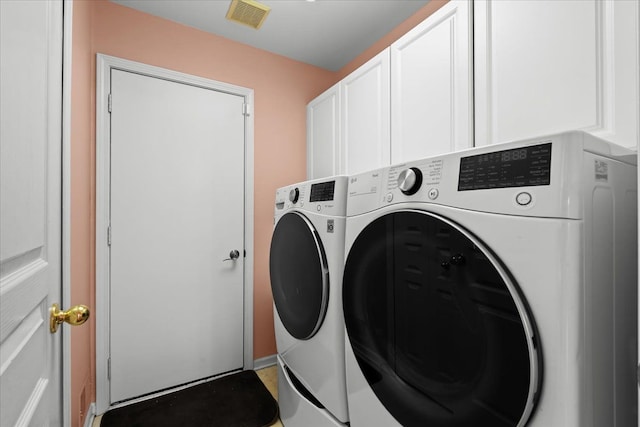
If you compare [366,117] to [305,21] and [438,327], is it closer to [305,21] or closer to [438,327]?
[305,21]

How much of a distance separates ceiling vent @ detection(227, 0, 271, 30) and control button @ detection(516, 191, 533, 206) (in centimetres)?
194

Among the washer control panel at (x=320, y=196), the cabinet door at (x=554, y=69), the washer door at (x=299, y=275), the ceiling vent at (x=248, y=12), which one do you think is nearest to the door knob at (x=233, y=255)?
the washer door at (x=299, y=275)

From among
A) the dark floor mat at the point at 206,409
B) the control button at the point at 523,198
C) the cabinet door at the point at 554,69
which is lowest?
the dark floor mat at the point at 206,409

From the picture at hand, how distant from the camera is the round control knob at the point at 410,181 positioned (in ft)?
2.66

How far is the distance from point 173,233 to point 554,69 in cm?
217

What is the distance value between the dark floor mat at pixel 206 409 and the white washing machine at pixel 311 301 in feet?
0.83

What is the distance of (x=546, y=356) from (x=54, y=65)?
1260 millimetres

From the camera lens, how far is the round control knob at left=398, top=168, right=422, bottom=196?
0.81 meters

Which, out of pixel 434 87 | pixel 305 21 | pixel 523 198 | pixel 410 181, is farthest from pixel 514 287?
pixel 305 21

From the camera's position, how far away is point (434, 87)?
54.6 inches

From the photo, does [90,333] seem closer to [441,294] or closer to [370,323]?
[370,323]

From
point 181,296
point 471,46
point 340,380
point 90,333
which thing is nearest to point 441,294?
point 340,380

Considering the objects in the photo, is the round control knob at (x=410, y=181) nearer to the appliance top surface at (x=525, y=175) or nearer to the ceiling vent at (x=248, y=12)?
the appliance top surface at (x=525, y=175)

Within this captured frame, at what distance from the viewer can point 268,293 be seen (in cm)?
241
